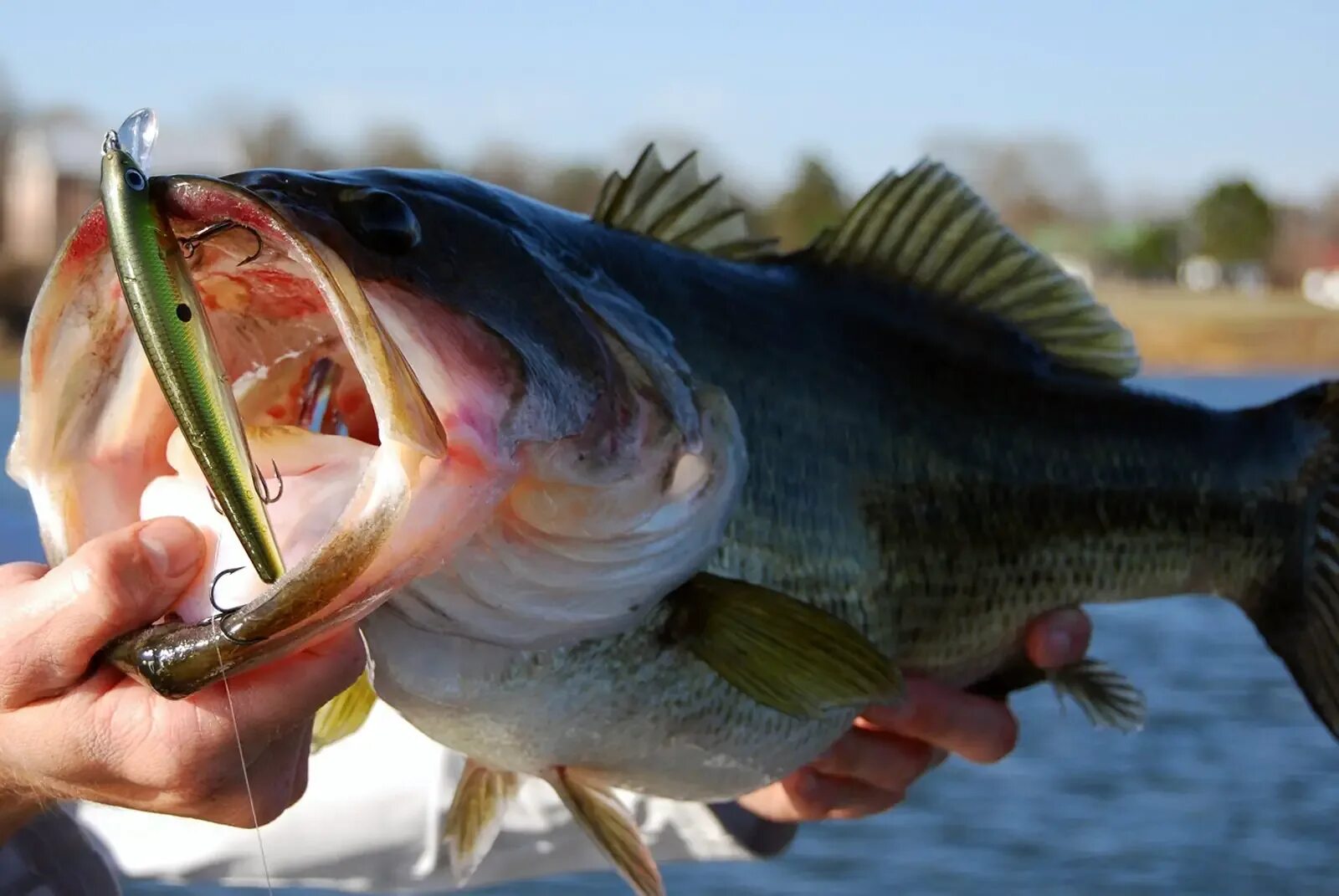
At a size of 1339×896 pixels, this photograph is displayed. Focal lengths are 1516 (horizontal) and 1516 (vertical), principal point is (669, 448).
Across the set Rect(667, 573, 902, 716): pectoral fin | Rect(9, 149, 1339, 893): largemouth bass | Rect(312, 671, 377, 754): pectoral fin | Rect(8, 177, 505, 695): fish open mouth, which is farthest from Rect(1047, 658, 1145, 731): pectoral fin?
Rect(8, 177, 505, 695): fish open mouth

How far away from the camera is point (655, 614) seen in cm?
152

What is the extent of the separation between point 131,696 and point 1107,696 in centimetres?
150

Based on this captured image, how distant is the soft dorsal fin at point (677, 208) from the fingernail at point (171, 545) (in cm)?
71

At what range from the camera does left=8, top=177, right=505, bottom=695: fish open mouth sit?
1084mm

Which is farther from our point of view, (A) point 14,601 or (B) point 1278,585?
(B) point 1278,585

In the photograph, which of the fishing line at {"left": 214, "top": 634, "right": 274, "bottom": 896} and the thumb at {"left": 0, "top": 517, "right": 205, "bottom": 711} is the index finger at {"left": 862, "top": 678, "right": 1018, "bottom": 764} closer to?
the fishing line at {"left": 214, "top": 634, "right": 274, "bottom": 896}

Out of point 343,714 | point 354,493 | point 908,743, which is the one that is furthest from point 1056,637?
point 354,493

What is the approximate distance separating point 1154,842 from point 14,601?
4.43 meters

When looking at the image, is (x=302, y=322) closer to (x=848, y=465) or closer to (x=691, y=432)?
(x=691, y=432)

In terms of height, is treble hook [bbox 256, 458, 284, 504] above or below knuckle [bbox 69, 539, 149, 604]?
above

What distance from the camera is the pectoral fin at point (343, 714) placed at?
1.67m

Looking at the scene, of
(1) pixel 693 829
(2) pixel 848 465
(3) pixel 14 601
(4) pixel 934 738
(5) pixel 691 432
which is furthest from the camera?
(1) pixel 693 829

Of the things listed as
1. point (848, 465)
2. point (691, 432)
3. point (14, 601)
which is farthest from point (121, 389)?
point (848, 465)

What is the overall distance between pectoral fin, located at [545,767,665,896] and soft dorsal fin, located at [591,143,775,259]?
0.63 m
